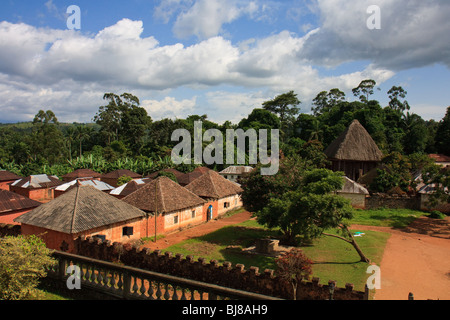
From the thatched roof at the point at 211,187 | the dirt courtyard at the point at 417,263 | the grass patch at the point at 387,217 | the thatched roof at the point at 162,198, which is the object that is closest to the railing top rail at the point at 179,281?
the dirt courtyard at the point at 417,263

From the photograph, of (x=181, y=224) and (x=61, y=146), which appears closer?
(x=181, y=224)

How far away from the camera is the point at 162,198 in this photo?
2186 centimetres

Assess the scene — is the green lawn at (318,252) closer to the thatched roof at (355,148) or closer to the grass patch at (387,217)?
the grass patch at (387,217)

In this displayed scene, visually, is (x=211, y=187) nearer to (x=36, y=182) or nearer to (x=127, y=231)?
(x=127, y=231)

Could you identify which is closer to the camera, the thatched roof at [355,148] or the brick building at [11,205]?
the brick building at [11,205]

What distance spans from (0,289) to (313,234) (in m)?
11.3

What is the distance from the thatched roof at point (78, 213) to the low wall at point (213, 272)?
1.29 metres

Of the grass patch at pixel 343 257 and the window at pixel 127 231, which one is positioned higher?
the window at pixel 127 231

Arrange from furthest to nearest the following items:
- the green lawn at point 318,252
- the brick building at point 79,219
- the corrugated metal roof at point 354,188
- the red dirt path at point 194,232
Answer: the corrugated metal roof at point 354,188, the red dirt path at point 194,232, the brick building at point 79,219, the green lawn at point 318,252

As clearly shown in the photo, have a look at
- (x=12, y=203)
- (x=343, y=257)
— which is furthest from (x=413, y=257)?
(x=12, y=203)

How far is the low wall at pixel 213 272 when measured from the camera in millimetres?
8727

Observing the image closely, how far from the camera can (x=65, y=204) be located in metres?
15.4
